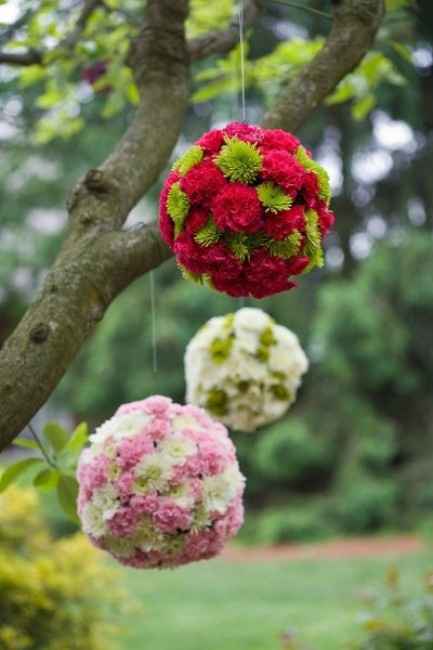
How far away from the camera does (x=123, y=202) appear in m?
2.11

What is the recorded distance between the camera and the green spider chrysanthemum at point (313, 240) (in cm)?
172

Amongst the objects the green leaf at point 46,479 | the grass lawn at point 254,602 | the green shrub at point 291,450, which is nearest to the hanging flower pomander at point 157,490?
the green leaf at point 46,479

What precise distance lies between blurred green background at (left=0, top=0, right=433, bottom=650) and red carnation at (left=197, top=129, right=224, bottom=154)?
5.33m

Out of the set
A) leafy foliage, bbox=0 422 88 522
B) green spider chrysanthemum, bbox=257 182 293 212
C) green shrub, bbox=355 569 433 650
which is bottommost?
green shrub, bbox=355 569 433 650

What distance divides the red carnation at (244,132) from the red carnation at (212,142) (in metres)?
0.02

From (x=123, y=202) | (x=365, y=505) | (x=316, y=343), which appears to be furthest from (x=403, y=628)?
(x=316, y=343)

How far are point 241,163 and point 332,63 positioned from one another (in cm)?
74

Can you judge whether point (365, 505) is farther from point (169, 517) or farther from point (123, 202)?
point (123, 202)

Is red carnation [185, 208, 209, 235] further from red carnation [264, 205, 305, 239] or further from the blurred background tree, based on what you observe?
the blurred background tree

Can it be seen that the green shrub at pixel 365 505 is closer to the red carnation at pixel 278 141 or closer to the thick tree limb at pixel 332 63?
the thick tree limb at pixel 332 63

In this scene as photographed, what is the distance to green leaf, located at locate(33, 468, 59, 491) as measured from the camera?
2.28 m

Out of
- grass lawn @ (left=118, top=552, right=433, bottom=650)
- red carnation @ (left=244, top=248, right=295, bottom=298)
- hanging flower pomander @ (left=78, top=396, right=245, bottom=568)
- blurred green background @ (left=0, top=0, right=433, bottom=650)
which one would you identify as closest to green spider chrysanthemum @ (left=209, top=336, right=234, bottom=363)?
hanging flower pomander @ (left=78, top=396, right=245, bottom=568)

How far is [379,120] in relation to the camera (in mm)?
13867

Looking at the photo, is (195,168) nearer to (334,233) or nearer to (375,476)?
(375,476)
